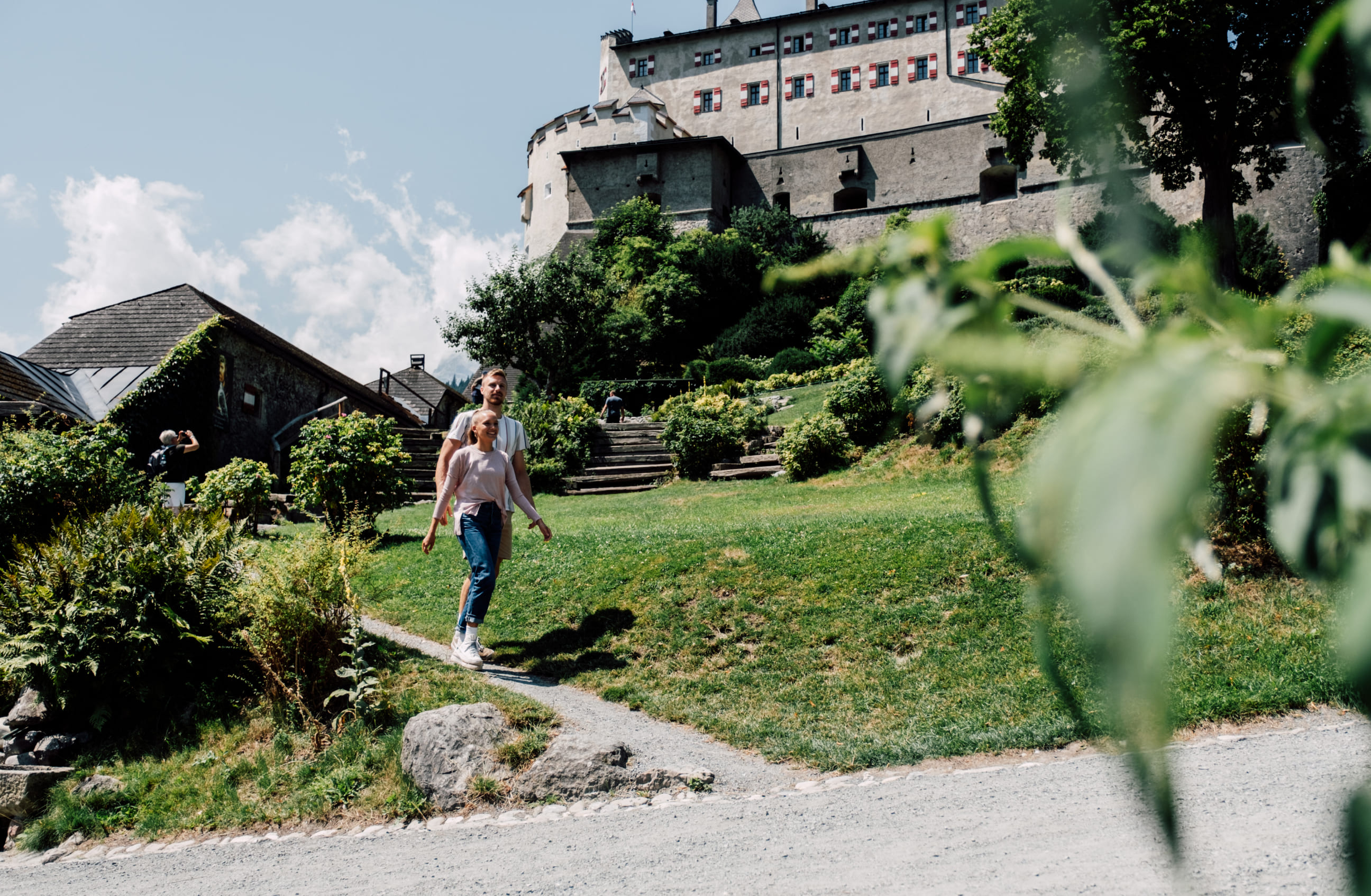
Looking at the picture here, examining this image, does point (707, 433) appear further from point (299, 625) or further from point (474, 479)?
point (299, 625)

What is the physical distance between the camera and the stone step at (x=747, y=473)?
19219mm

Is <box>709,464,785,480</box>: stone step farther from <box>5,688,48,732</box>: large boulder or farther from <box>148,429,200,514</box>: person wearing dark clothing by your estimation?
<box>5,688,48,732</box>: large boulder

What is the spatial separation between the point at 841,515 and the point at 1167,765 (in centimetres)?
1144

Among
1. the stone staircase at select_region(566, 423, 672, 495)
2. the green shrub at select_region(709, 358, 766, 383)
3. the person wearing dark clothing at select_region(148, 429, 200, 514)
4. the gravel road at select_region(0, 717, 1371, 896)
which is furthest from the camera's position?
the green shrub at select_region(709, 358, 766, 383)

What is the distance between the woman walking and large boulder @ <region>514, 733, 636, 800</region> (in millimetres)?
1877

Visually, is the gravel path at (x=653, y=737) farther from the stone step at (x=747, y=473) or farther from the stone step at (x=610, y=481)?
the stone step at (x=610, y=481)

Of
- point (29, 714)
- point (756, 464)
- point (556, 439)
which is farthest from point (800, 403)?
point (29, 714)

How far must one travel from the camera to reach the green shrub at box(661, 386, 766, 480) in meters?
20.7

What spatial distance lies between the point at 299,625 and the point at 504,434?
208 centimetres

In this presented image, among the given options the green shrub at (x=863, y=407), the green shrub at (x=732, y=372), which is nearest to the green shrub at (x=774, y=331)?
the green shrub at (x=732, y=372)

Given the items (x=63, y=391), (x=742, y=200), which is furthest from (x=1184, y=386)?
(x=742, y=200)

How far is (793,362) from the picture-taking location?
3319cm

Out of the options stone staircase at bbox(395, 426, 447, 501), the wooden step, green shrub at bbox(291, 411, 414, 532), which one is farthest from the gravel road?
the wooden step

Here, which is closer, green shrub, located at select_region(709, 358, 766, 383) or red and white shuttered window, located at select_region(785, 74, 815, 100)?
green shrub, located at select_region(709, 358, 766, 383)
